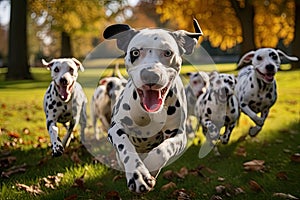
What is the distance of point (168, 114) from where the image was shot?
3.82 meters

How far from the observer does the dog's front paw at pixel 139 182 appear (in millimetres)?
3070

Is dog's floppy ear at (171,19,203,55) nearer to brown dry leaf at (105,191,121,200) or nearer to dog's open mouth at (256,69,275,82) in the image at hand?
brown dry leaf at (105,191,121,200)

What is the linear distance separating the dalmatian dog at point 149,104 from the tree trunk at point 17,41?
1973 cm

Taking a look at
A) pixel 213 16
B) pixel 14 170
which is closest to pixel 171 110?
pixel 14 170

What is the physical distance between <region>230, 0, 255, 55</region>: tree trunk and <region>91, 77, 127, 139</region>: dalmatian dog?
1924cm

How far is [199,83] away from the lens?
8.14 m

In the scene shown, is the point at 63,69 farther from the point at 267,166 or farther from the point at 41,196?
the point at 267,166

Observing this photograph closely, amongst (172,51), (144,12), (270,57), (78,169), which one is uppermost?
(172,51)

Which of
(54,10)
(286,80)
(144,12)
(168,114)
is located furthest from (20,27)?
(144,12)

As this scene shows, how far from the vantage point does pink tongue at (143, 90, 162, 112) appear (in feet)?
11.1

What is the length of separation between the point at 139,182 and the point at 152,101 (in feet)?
2.24

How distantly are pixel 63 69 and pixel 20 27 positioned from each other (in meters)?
18.7

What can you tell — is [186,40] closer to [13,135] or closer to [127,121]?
[127,121]

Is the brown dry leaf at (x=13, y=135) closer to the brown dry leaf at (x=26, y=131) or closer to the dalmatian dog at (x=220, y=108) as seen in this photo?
the brown dry leaf at (x=26, y=131)
